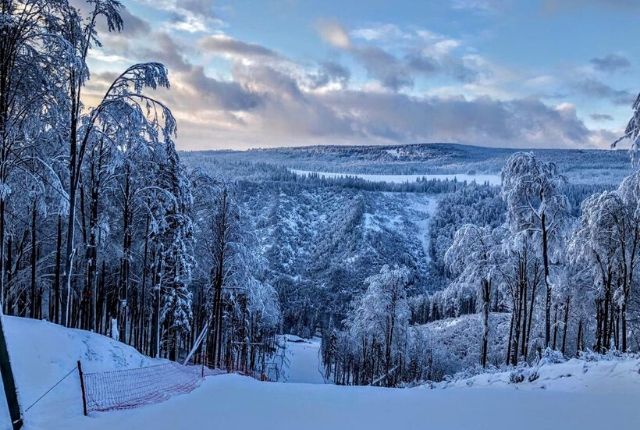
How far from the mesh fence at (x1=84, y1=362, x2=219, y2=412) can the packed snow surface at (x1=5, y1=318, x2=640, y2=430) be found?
376 millimetres

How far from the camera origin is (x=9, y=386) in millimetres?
7359

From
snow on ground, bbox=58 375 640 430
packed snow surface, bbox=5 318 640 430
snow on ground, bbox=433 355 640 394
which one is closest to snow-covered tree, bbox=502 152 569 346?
snow on ground, bbox=433 355 640 394

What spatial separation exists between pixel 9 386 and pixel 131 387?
445cm

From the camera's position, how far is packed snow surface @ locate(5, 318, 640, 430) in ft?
24.0

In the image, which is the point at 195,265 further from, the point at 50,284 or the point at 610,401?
the point at 610,401

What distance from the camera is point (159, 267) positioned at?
2283 cm

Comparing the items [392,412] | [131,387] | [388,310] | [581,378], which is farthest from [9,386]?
[388,310]

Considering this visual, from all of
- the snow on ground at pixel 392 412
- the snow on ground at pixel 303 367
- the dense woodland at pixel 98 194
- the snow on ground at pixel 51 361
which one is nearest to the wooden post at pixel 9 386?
the snow on ground at pixel 51 361

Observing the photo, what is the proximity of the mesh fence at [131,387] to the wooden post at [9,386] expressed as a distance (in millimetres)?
1621

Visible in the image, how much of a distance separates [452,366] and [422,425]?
193 feet

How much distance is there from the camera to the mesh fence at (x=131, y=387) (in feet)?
32.0

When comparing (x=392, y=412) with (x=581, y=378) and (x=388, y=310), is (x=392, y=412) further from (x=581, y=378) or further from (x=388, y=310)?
(x=388, y=310)

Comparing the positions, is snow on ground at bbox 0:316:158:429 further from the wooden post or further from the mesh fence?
the mesh fence

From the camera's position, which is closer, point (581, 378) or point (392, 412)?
point (392, 412)
